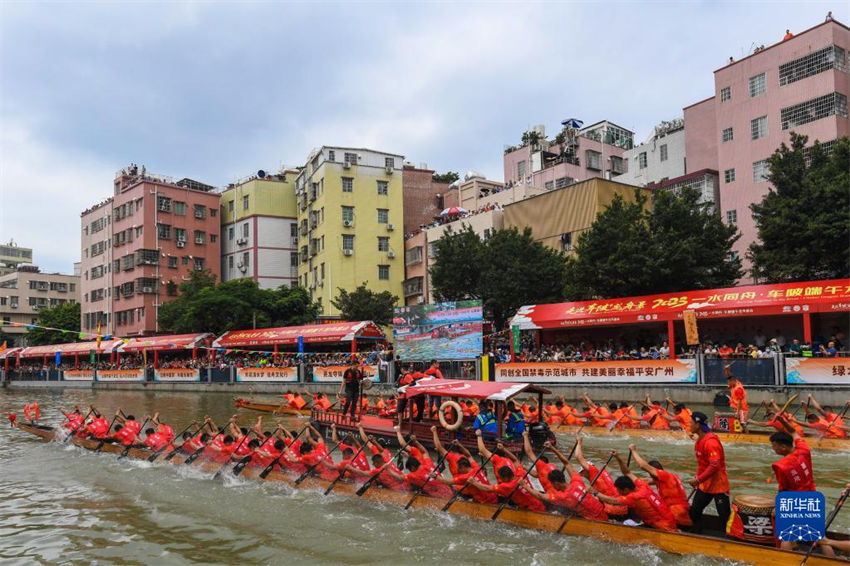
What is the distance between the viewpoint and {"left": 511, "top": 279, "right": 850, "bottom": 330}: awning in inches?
959

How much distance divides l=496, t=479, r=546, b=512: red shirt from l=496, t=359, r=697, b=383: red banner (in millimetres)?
15981

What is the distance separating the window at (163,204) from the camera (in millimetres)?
61531

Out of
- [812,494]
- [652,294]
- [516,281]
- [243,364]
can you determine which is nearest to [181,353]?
[243,364]

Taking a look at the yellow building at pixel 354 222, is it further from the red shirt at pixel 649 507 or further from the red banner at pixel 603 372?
the red shirt at pixel 649 507

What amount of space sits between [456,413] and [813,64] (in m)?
29.3

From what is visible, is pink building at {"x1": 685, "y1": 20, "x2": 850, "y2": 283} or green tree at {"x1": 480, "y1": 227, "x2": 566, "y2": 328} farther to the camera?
green tree at {"x1": 480, "y1": 227, "x2": 566, "y2": 328}

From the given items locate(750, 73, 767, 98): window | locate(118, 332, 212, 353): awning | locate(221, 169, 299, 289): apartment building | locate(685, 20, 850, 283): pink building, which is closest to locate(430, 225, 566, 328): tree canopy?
locate(685, 20, 850, 283): pink building

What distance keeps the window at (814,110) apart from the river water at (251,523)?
2362 cm

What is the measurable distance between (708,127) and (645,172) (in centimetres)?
619

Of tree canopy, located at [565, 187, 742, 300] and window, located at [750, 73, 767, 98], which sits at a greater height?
window, located at [750, 73, 767, 98]

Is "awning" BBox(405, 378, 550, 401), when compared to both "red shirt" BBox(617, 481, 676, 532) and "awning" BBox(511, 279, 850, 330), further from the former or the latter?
"awning" BBox(511, 279, 850, 330)

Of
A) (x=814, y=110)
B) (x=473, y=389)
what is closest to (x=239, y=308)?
(x=473, y=389)

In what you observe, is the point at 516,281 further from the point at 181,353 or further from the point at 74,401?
the point at 181,353

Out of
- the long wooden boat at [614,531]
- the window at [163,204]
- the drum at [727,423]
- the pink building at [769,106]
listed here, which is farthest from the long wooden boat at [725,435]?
the window at [163,204]
